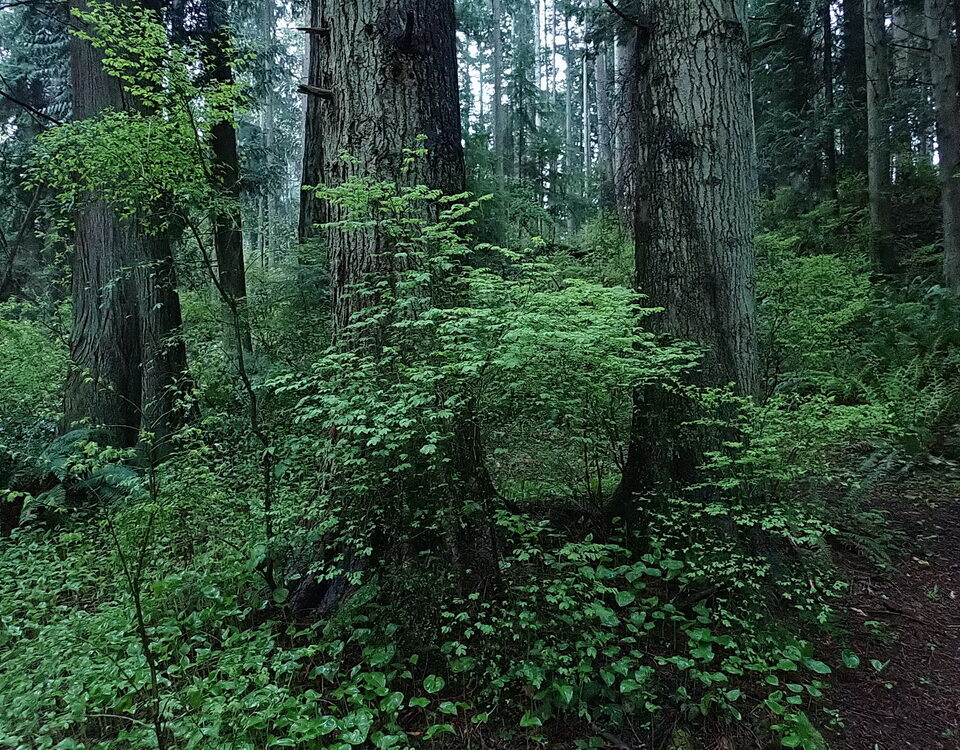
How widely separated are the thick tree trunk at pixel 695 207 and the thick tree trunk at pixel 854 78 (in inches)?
425

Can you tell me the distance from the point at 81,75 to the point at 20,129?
26.3 feet

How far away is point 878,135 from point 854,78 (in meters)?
3.23

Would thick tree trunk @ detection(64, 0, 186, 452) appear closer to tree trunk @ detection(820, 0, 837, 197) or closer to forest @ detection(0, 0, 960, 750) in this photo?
forest @ detection(0, 0, 960, 750)

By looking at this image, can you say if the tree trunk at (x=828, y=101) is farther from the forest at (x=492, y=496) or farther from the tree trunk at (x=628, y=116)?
the forest at (x=492, y=496)

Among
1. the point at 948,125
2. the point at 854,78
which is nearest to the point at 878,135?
the point at 948,125

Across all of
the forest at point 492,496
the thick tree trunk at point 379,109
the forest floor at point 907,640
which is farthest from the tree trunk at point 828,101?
the thick tree trunk at point 379,109

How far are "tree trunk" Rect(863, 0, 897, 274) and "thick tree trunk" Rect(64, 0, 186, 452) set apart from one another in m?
11.4

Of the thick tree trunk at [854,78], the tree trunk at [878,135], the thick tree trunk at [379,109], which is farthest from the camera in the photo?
the thick tree trunk at [854,78]

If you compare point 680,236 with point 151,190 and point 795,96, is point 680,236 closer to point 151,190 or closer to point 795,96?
point 151,190

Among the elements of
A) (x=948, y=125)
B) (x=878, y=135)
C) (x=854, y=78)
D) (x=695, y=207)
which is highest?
(x=854, y=78)

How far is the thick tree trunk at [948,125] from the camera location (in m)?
8.89

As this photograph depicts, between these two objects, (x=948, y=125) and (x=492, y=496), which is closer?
(x=492, y=496)

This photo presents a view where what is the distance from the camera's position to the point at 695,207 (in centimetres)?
350

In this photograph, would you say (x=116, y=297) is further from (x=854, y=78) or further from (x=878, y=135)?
(x=854, y=78)
